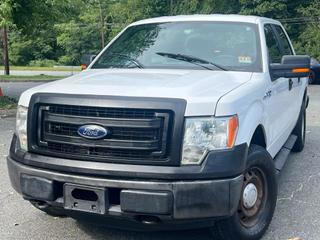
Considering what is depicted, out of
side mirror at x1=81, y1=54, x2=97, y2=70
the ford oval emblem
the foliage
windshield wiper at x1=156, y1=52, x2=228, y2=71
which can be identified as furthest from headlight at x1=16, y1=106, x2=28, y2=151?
the foliage

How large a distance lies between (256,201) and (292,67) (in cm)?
135

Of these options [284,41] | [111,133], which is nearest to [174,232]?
[111,133]

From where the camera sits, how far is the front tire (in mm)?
3697

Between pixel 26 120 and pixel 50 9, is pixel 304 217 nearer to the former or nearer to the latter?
pixel 26 120

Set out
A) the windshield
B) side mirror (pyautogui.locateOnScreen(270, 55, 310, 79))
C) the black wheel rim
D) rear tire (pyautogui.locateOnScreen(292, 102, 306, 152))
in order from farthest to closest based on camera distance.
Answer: rear tire (pyautogui.locateOnScreen(292, 102, 306, 152))
the windshield
side mirror (pyautogui.locateOnScreen(270, 55, 310, 79))
the black wheel rim

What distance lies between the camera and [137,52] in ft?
16.5

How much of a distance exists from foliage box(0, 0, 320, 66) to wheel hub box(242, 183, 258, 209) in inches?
326

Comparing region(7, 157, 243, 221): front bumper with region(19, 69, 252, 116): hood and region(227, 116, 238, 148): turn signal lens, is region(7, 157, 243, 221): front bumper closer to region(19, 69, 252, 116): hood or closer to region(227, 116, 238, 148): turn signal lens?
region(227, 116, 238, 148): turn signal lens

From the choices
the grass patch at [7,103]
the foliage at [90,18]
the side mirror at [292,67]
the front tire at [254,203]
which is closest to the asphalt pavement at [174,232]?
the front tire at [254,203]

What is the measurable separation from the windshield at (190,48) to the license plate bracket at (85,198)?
163 cm

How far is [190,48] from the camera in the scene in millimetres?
4832

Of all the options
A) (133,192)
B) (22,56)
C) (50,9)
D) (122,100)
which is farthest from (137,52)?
(22,56)

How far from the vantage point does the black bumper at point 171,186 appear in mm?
3299

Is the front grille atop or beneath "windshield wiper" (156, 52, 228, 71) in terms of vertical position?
beneath
